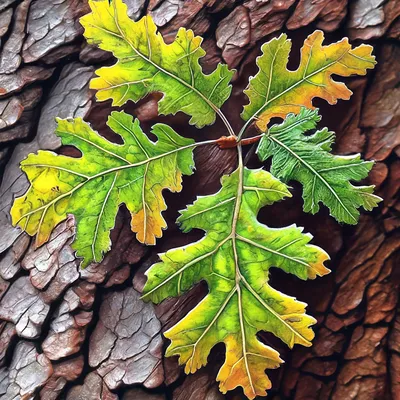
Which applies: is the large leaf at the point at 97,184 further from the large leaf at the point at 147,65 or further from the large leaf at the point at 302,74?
the large leaf at the point at 302,74

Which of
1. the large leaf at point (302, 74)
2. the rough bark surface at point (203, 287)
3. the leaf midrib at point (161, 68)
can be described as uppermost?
the leaf midrib at point (161, 68)

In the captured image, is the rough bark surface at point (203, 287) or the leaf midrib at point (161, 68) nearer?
the leaf midrib at point (161, 68)

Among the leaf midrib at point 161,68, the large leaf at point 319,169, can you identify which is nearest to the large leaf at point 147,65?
the leaf midrib at point 161,68

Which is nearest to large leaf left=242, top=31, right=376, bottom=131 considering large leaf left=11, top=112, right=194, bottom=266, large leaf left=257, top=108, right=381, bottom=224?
large leaf left=257, top=108, right=381, bottom=224

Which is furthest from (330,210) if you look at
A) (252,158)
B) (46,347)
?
(46,347)

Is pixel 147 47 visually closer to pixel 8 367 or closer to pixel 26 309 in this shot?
pixel 26 309

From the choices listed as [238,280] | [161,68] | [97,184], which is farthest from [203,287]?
[161,68]

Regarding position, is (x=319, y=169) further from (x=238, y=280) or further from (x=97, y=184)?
(x=97, y=184)
